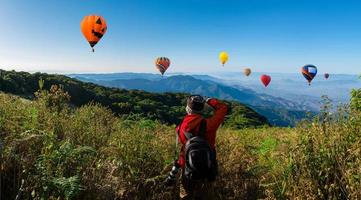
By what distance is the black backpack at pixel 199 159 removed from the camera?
5.73 metres

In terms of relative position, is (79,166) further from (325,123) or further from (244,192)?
(325,123)

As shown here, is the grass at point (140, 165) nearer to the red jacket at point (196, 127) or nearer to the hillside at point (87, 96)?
the red jacket at point (196, 127)

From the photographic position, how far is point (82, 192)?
17.9ft

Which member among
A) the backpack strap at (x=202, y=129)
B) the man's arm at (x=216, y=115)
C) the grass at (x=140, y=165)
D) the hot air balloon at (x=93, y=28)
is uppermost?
the hot air balloon at (x=93, y=28)

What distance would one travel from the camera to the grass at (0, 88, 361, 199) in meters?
5.13

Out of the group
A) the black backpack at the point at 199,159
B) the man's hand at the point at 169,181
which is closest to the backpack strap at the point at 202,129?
the black backpack at the point at 199,159

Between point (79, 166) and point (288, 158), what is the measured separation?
320 centimetres

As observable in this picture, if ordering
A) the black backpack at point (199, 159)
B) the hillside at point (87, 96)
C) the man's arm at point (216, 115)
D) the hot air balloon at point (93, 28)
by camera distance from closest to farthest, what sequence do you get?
the black backpack at point (199, 159) < the man's arm at point (216, 115) < the hot air balloon at point (93, 28) < the hillside at point (87, 96)

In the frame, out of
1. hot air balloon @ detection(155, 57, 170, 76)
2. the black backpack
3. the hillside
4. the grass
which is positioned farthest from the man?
hot air balloon @ detection(155, 57, 170, 76)

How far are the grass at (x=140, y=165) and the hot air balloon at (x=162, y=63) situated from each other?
5660cm

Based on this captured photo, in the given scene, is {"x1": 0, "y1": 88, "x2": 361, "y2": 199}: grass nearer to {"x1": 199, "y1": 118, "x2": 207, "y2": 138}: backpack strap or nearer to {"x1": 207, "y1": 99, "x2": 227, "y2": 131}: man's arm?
{"x1": 199, "y1": 118, "x2": 207, "y2": 138}: backpack strap

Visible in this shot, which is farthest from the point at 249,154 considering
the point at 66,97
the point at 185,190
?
the point at 66,97

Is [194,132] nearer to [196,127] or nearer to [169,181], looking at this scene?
[196,127]

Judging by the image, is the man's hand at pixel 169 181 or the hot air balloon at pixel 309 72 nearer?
the man's hand at pixel 169 181
